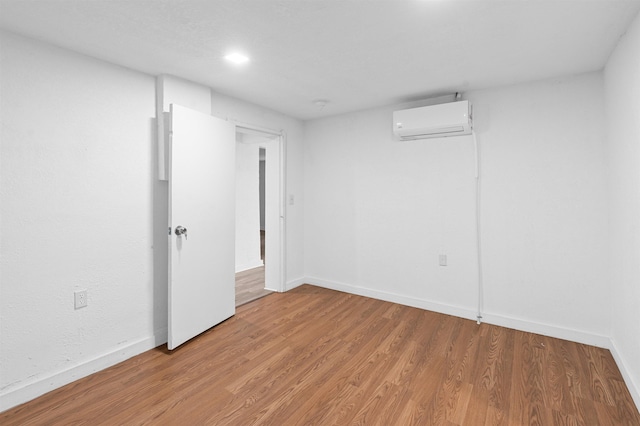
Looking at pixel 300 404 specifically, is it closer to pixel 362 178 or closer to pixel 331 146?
pixel 362 178

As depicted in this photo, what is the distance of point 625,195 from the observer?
2.04 meters

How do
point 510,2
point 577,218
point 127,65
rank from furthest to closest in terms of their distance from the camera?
point 577,218 < point 127,65 < point 510,2

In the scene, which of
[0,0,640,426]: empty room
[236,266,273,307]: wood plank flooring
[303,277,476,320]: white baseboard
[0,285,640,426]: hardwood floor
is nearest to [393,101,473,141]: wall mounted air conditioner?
[0,0,640,426]: empty room

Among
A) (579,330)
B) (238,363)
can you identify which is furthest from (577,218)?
(238,363)

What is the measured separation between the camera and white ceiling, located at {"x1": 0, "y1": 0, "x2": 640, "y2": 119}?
5.50ft

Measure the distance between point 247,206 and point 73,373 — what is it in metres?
3.53

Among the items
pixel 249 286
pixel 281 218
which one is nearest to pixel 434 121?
pixel 281 218

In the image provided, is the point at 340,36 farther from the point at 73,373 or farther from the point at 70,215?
the point at 73,373

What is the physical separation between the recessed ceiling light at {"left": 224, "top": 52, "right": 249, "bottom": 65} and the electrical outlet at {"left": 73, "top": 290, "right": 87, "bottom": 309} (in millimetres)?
1983

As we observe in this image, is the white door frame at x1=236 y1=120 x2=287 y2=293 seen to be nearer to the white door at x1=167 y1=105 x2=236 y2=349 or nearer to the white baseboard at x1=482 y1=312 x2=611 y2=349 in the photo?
the white door at x1=167 y1=105 x2=236 y2=349

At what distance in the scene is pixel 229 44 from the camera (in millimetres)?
2084

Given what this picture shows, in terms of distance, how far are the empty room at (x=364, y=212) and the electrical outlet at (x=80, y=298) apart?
11 millimetres

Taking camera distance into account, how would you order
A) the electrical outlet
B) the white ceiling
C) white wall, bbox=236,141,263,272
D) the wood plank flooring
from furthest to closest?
white wall, bbox=236,141,263,272
the wood plank flooring
the electrical outlet
the white ceiling

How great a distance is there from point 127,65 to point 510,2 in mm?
2608
